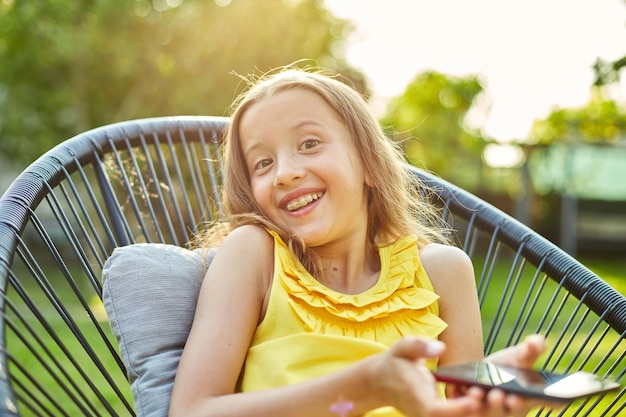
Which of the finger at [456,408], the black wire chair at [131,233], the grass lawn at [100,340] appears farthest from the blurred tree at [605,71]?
the finger at [456,408]

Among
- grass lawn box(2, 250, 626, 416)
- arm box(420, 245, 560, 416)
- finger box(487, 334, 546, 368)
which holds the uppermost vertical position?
finger box(487, 334, 546, 368)

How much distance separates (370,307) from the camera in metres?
1.23

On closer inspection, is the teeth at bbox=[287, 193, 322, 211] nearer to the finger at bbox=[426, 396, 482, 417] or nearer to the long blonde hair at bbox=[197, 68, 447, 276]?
the long blonde hair at bbox=[197, 68, 447, 276]

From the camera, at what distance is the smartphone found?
0.74m

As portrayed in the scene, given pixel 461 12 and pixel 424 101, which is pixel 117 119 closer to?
pixel 461 12

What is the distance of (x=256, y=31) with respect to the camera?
26.0ft

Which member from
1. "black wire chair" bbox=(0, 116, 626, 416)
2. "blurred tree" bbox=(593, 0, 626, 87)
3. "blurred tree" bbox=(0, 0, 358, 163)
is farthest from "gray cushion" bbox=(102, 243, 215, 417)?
"blurred tree" bbox=(0, 0, 358, 163)

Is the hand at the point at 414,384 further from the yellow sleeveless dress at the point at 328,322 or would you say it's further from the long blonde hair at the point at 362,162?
the long blonde hair at the point at 362,162

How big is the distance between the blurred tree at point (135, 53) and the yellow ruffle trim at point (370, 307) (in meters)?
6.27

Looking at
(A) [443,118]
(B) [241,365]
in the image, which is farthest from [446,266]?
(A) [443,118]

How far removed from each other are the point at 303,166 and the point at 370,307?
0.27m

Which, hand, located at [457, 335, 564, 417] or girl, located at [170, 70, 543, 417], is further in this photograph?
Result: girl, located at [170, 70, 543, 417]

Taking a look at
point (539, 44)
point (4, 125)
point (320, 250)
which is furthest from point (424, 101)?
point (320, 250)

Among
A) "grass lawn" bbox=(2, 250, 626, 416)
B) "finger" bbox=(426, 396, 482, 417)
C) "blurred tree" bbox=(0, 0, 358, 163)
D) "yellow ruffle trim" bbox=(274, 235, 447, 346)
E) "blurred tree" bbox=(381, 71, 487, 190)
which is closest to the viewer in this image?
"finger" bbox=(426, 396, 482, 417)
